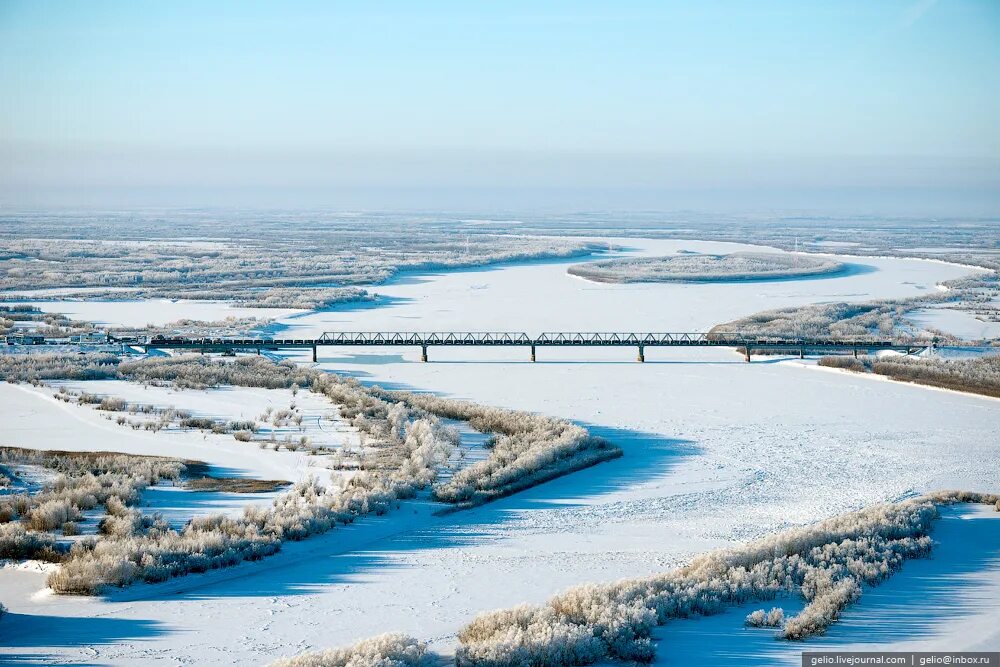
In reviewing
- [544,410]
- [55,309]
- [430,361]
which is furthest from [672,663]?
[55,309]

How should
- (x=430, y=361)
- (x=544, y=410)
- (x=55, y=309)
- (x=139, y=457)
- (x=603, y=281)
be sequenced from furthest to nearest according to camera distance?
(x=603, y=281) < (x=55, y=309) < (x=430, y=361) < (x=544, y=410) < (x=139, y=457)

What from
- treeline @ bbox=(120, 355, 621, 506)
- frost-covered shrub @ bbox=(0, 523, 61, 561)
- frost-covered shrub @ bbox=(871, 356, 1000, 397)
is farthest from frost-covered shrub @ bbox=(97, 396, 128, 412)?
frost-covered shrub @ bbox=(871, 356, 1000, 397)

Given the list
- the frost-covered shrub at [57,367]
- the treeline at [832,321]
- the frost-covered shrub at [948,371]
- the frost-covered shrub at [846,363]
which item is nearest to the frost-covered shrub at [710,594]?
the frost-covered shrub at [948,371]

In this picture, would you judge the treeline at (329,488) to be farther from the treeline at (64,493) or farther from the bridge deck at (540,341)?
the bridge deck at (540,341)

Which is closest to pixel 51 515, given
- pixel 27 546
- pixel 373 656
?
pixel 27 546

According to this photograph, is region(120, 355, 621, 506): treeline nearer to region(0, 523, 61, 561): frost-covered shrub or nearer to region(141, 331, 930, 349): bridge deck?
region(141, 331, 930, 349): bridge deck

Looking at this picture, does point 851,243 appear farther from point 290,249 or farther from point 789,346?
point 789,346
